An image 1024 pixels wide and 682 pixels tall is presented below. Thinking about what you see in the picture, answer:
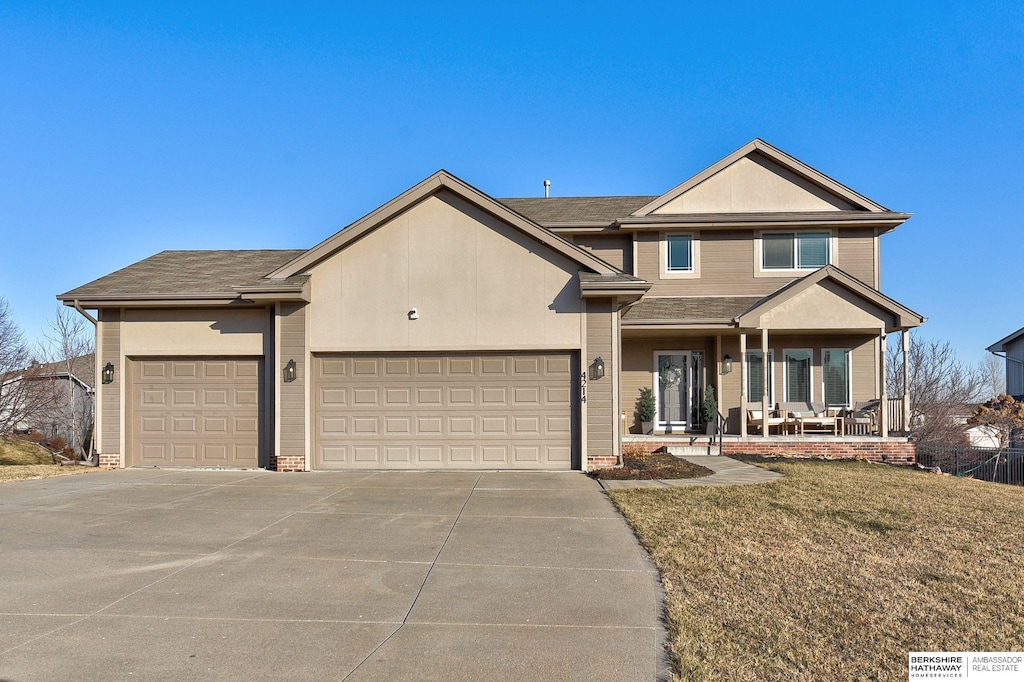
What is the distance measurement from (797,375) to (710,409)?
9.43 ft

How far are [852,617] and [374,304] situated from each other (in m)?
10.2

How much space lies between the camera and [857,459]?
54.8ft

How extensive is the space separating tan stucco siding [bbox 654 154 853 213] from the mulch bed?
794cm

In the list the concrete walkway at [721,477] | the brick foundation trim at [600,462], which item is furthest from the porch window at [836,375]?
the brick foundation trim at [600,462]

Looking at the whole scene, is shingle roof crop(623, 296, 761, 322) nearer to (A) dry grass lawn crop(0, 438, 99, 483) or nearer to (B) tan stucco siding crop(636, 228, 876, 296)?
(B) tan stucco siding crop(636, 228, 876, 296)

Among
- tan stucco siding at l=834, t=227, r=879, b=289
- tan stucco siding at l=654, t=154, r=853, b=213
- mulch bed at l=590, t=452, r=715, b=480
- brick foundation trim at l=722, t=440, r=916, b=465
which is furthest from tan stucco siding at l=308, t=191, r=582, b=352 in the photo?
tan stucco siding at l=834, t=227, r=879, b=289

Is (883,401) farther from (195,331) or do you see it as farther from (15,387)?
(15,387)

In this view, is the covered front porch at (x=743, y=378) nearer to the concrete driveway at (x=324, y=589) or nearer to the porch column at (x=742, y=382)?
the porch column at (x=742, y=382)

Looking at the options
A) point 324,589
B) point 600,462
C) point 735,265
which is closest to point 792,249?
point 735,265

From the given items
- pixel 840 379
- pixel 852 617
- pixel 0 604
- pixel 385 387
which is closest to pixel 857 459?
pixel 840 379

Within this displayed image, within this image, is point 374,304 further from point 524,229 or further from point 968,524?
point 968,524

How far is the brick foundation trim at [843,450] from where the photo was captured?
16812 millimetres

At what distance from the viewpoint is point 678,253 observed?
19.5m

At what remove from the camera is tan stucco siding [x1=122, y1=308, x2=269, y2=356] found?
46.4 ft
